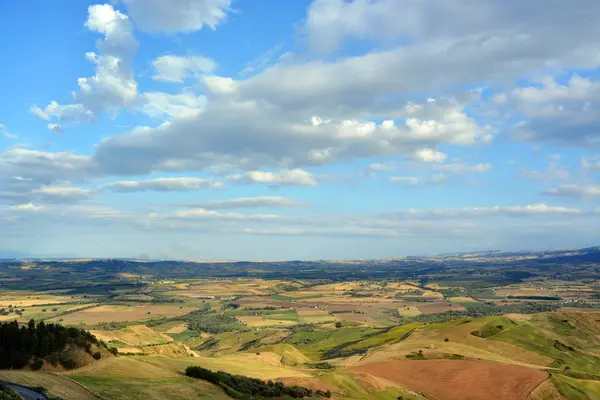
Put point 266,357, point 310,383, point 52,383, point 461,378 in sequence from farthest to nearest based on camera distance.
Result: point 266,357, point 461,378, point 310,383, point 52,383

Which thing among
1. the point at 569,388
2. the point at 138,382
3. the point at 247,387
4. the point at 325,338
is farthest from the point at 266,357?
the point at 325,338

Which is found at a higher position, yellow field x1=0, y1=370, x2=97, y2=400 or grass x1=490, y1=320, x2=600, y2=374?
yellow field x1=0, y1=370, x2=97, y2=400

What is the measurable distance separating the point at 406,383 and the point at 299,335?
108341mm

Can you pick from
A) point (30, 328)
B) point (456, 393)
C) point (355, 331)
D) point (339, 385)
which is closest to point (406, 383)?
point (456, 393)

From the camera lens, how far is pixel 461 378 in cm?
7875

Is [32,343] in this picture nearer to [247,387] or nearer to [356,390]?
[247,387]

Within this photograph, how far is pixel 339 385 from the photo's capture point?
65562 millimetres

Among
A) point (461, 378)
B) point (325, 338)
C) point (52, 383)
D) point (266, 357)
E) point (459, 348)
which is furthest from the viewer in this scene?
point (325, 338)

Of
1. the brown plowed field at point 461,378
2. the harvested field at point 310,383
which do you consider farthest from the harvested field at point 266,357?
the harvested field at point 310,383

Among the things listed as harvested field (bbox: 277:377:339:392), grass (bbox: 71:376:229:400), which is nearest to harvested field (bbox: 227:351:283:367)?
harvested field (bbox: 277:377:339:392)

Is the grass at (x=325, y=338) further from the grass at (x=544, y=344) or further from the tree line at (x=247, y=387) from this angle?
the tree line at (x=247, y=387)

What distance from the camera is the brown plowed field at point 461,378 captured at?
237 feet

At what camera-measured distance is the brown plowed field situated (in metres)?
72.1

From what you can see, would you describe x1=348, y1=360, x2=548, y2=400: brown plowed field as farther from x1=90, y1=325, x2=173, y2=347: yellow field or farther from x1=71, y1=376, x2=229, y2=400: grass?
x1=90, y1=325, x2=173, y2=347: yellow field
